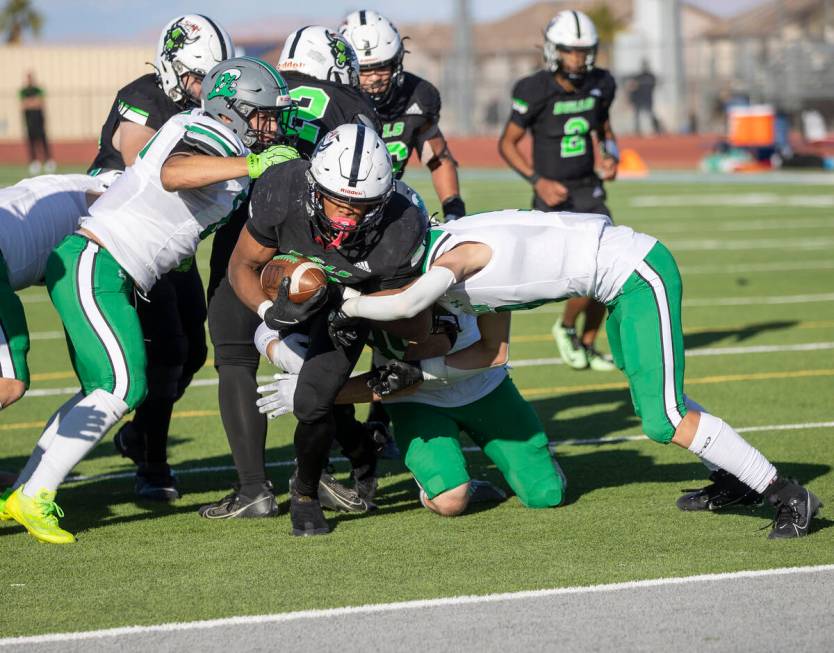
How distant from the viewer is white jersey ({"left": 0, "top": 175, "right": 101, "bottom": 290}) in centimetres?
487

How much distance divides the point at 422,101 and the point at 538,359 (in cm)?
240

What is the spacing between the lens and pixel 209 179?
470cm

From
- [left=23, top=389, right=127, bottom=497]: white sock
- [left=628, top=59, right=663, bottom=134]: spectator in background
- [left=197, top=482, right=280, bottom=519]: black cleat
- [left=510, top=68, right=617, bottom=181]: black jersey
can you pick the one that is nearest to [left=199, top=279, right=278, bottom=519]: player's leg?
[left=197, top=482, right=280, bottom=519]: black cleat

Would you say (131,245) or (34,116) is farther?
(34,116)

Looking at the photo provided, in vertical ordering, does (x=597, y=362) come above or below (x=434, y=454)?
below

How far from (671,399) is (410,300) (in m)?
1.00

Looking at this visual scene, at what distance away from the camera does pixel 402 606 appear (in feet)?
13.2

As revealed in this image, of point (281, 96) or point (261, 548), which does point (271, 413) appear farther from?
point (281, 96)

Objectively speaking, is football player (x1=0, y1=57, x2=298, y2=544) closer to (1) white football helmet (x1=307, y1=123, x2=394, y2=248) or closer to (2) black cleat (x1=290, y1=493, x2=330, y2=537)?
(1) white football helmet (x1=307, y1=123, x2=394, y2=248)

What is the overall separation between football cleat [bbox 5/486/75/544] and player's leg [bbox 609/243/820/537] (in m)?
2.12

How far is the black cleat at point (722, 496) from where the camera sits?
16.4ft

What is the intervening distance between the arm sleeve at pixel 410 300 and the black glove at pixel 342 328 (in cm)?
10

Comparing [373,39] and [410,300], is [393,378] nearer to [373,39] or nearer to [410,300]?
[410,300]

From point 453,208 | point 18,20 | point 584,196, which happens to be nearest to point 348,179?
point 453,208
